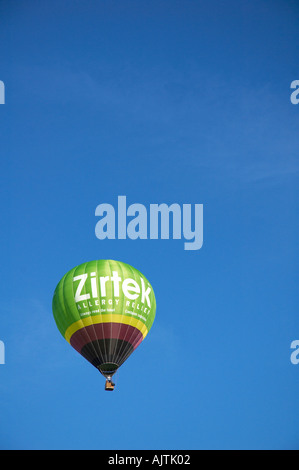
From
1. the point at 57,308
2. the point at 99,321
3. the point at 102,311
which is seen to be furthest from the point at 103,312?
the point at 57,308

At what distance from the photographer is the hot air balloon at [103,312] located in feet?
178

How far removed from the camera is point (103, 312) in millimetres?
54344

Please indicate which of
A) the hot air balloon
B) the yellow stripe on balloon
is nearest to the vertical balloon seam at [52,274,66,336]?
the hot air balloon

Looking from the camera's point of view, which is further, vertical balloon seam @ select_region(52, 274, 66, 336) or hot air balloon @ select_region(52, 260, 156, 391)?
vertical balloon seam @ select_region(52, 274, 66, 336)

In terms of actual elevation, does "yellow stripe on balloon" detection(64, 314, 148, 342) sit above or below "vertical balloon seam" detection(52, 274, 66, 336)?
below

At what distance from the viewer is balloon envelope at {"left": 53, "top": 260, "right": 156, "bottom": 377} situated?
5438cm

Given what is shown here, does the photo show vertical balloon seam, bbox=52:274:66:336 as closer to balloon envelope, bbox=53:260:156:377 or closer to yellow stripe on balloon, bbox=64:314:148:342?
balloon envelope, bbox=53:260:156:377

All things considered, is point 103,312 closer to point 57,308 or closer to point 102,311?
point 102,311
